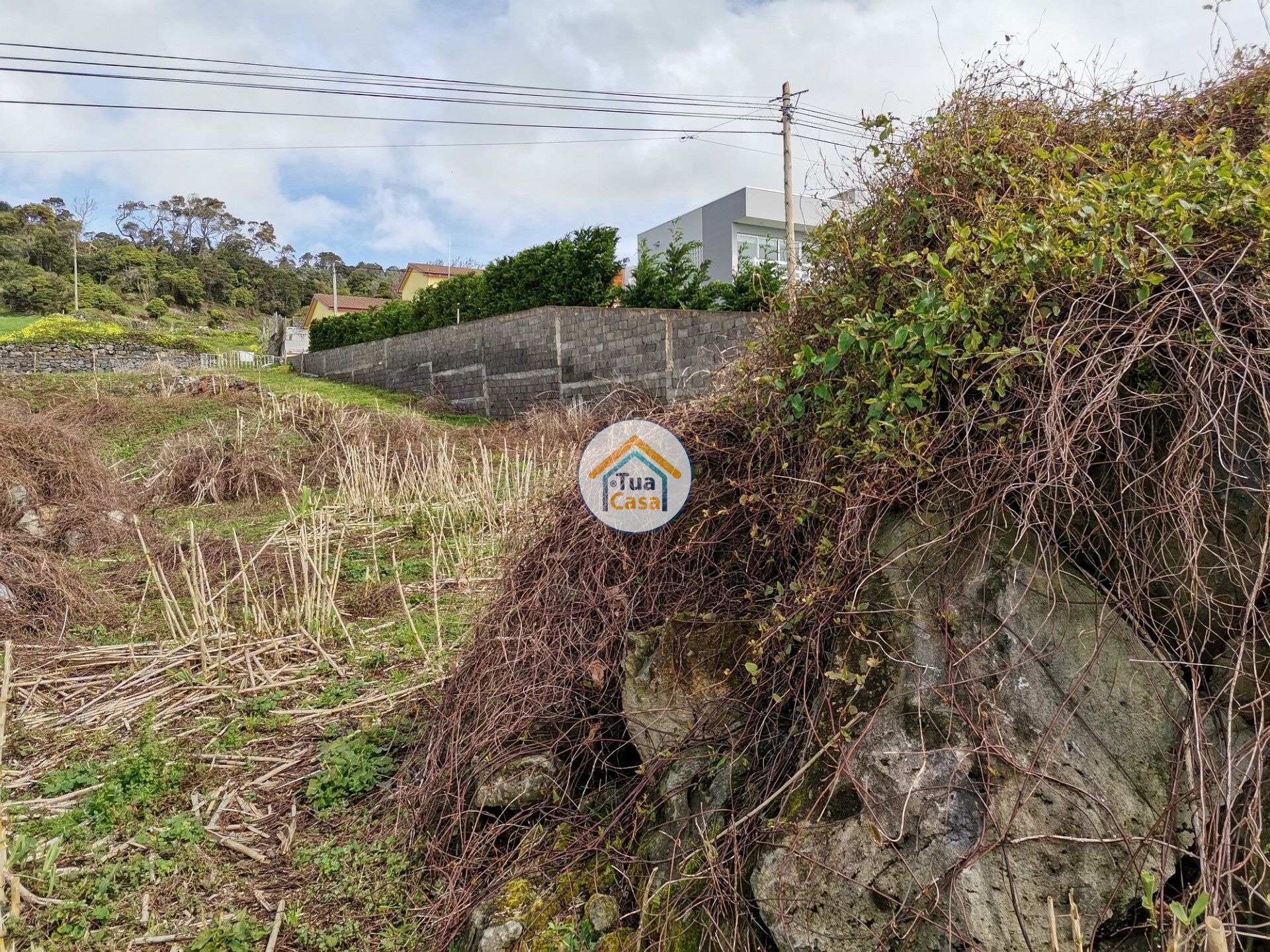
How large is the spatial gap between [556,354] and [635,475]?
34.8 feet

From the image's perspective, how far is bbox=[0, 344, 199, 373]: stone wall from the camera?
20.7 metres

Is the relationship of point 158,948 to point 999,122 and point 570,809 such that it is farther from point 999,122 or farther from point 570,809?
point 999,122

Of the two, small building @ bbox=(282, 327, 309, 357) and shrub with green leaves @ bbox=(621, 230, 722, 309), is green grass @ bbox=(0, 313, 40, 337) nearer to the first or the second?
small building @ bbox=(282, 327, 309, 357)

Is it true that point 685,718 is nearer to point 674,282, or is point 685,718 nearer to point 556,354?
point 674,282

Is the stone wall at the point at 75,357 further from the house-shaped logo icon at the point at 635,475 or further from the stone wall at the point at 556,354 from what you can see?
the house-shaped logo icon at the point at 635,475

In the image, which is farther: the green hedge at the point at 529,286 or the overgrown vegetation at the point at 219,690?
the green hedge at the point at 529,286

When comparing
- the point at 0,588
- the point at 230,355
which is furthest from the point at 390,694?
the point at 230,355

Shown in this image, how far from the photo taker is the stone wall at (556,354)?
10.1 meters

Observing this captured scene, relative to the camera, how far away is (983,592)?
1.67 m

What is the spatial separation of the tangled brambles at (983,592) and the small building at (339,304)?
39.9 m

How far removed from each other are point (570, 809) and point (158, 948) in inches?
49.7

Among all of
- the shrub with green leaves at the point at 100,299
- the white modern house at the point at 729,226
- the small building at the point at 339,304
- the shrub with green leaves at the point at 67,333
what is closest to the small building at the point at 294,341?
the small building at the point at 339,304

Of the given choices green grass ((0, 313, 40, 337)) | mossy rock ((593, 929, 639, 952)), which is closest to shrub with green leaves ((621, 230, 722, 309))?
mossy rock ((593, 929, 639, 952))

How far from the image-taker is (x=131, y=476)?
9672 millimetres
